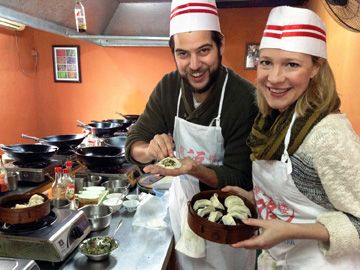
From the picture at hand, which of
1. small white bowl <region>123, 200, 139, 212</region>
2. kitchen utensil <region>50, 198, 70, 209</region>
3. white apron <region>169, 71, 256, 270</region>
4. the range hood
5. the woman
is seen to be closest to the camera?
the woman

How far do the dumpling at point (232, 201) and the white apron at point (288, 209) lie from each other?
127 millimetres

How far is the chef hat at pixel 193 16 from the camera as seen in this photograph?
157 centimetres

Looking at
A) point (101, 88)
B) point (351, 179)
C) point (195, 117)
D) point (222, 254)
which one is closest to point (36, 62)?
point (101, 88)

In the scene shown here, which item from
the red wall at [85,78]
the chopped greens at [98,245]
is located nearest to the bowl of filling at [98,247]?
the chopped greens at [98,245]

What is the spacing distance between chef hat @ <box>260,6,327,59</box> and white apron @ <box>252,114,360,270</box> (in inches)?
10.3

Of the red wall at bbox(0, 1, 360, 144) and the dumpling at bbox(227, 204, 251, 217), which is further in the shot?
the red wall at bbox(0, 1, 360, 144)

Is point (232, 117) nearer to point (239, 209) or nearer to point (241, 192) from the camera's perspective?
point (241, 192)

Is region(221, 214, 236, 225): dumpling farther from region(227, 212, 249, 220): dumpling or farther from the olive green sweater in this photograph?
the olive green sweater

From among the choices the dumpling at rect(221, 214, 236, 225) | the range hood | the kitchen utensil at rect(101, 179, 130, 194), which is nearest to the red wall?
the range hood

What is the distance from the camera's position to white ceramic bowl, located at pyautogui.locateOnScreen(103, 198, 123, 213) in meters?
1.80

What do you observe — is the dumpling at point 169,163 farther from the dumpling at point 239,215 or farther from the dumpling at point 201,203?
the dumpling at point 239,215

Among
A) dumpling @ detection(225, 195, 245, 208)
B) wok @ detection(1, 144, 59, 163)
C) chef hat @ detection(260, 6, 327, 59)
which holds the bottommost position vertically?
dumpling @ detection(225, 195, 245, 208)

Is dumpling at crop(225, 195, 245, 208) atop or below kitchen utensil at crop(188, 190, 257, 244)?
atop

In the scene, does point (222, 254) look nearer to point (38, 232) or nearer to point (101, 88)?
point (38, 232)
